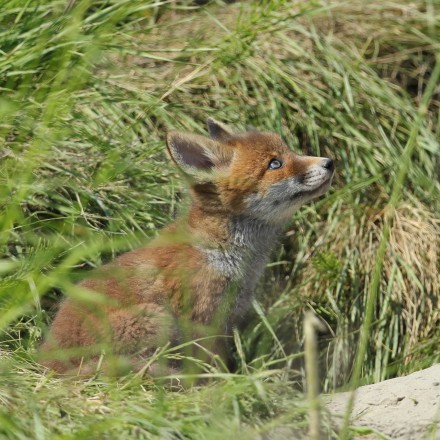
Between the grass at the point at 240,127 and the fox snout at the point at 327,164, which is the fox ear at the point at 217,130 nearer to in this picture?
the grass at the point at 240,127

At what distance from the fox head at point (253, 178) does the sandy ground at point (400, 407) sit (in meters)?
1.20

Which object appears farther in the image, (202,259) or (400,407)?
(202,259)

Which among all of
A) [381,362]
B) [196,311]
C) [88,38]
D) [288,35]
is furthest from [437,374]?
[288,35]

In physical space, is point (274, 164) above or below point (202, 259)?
above

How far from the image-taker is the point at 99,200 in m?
4.67

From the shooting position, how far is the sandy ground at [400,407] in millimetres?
3355

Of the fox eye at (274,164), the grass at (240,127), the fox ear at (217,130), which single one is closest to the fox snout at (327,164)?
the fox eye at (274,164)

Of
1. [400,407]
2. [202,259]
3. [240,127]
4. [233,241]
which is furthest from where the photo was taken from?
[240,127]

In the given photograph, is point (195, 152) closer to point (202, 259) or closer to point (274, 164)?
point (274, 164)

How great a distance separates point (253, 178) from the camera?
4656 millimetres

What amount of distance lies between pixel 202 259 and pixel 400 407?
1293 mm

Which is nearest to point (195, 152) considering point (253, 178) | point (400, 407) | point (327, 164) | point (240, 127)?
point (253, 178)

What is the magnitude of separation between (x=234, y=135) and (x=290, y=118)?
3.85 feet

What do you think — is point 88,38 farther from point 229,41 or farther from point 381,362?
point 381,362
